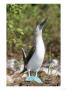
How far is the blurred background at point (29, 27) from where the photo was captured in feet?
6.57

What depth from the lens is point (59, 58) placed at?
200 centimetres

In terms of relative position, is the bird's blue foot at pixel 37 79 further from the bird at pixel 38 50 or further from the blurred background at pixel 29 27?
the blurred background at pixel 29 27

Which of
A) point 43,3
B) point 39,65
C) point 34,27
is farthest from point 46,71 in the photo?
point 43,3

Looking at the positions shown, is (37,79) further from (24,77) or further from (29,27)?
(29,27)

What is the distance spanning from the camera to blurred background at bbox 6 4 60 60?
200cm

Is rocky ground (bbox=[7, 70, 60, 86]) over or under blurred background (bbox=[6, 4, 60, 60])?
under

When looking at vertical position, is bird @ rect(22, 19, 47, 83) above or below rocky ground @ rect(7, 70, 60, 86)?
above

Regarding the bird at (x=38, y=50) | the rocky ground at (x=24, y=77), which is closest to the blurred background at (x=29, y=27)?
the bird at (x=38, y=50)

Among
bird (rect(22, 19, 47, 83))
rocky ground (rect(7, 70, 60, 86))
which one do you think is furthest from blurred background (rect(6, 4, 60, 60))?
rocky ground (rect(7, 70, 60, 86))

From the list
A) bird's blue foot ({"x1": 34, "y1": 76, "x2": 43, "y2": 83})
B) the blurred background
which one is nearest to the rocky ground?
bird's blue foot ({"x1": 34, "y1": 76, "x2": 43, "y2": 83})

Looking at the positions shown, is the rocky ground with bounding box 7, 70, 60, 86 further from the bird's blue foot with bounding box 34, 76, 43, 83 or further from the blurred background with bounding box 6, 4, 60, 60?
the blurred background with bounding box 6, 4, 60, 60

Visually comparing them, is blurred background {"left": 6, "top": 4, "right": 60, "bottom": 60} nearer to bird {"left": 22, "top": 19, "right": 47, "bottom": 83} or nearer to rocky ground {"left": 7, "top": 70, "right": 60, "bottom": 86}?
bird {"left": 22, "top": 19, "right": 47, "bottom": 83}

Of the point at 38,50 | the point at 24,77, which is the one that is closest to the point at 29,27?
the point at 38,50
